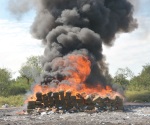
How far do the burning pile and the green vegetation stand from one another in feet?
17.6

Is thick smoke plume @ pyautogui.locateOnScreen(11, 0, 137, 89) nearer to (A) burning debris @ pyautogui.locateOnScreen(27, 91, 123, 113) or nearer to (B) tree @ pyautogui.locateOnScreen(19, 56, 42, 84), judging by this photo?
(A) burning debris @ pyautogui.locateOnScreen(27, 91, 123, 113)

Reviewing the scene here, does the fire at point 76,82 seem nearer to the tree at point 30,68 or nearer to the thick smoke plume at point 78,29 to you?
the thick smoke plume at point 78,29

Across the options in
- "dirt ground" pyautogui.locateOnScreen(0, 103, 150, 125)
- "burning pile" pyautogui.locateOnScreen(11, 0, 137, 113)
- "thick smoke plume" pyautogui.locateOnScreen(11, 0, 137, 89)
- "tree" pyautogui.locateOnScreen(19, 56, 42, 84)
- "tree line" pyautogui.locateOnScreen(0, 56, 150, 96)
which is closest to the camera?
"dirt ground" pyautogui.locateOnScreen(0, 103, 150, 125)

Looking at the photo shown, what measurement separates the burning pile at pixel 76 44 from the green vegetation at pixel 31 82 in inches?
211

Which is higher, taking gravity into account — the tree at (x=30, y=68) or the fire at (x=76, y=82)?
the tree at (x=30, y=68)

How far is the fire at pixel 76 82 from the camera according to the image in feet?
95.3

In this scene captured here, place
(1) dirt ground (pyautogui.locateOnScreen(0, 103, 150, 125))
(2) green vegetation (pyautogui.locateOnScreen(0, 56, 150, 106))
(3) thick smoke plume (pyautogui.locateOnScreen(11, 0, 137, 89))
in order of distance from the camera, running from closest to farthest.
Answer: (1) dirt ground (pyautogui.locateOnScreen(0, 103, 150, 125))
(3) thick smoke plume (pyautogui.locateOnScreen(11, 0, 137, 89))
(2) green vegetation (pyautogui.locateOnScreen(0, 56, 150, 106))

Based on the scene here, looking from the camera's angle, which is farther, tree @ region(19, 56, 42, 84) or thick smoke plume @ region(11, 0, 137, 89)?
tree @ region(19, 56, 42, 84)

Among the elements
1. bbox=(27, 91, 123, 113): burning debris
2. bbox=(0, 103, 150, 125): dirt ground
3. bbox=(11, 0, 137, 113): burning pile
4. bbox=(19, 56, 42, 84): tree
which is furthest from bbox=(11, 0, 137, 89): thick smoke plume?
bbox=(19, 56, 42, 84): tree

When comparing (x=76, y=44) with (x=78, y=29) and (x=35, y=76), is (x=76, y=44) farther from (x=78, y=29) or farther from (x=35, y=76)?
(x=35, y=76)

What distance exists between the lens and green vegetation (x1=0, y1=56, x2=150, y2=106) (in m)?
44.5

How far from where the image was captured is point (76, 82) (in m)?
29.8

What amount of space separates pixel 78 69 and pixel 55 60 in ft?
7.39

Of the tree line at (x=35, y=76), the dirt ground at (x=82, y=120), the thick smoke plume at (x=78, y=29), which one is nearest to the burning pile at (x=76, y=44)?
the thick smoke plume at (x=78, y=29)
